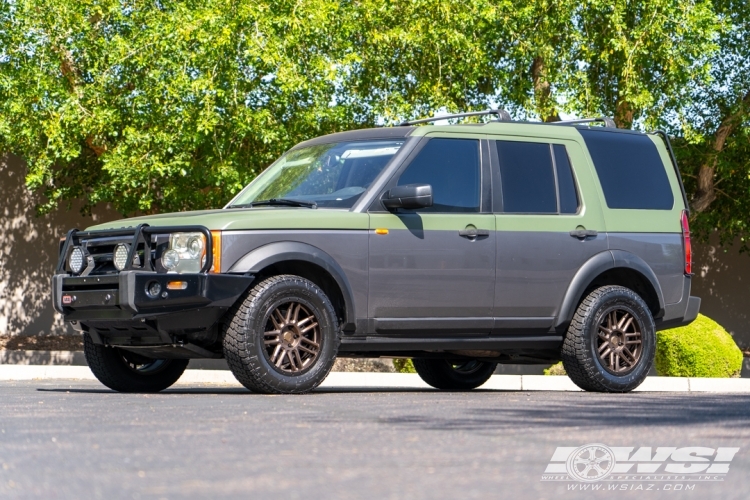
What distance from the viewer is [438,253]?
978 cm

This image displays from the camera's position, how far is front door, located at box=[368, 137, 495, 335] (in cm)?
956

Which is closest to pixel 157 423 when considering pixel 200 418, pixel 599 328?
pixel 200 418

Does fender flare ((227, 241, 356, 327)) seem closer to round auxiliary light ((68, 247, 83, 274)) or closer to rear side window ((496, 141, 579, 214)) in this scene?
round auxiliary light ((68, 247, 83, 274))

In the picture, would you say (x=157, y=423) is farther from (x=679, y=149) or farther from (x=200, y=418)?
(x=679, y=149)

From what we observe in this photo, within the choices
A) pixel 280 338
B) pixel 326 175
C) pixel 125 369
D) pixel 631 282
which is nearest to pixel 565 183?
pixel 631 282

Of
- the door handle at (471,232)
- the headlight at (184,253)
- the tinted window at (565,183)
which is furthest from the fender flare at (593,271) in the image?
the headlight at (184,253)

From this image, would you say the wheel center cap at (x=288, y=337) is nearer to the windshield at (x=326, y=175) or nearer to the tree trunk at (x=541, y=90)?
the windshield at (x=326, y=175)

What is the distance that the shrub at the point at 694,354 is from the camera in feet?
51.4

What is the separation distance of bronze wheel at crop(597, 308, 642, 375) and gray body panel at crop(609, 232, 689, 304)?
0.50 metres

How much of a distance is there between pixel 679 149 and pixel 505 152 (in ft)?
38.4

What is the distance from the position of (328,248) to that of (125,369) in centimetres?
212

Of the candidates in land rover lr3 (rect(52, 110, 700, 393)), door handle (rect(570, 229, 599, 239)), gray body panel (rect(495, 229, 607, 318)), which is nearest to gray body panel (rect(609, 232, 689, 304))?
land rover lr3 (rect(52, 110, 700, 393))

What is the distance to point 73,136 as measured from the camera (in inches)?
742

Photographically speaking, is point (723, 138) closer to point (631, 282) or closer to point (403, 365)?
point (403, 365)
